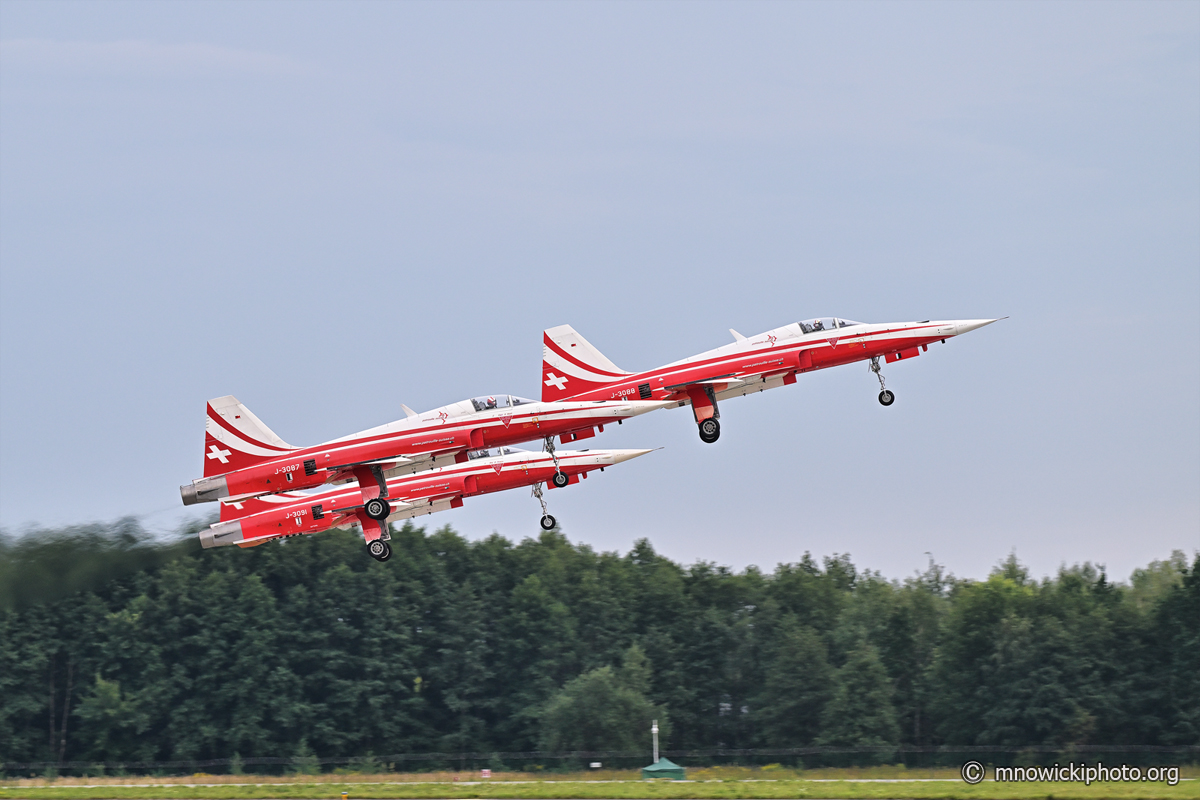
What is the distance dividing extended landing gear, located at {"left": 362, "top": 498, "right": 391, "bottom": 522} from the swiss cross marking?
4895 mm

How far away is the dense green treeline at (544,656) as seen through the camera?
79250 mm

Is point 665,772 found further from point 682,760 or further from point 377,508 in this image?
point 682,760

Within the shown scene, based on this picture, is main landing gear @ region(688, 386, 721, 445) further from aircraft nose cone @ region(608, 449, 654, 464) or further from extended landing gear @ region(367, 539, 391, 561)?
aircraft nose cone @ region(608, 449, 654, 464)

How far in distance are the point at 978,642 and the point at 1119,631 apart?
7366 millimetres

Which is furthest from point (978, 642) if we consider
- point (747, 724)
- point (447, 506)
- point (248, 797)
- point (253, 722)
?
point (248, 797)

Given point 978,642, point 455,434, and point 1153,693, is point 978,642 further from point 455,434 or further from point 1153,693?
point 455,434

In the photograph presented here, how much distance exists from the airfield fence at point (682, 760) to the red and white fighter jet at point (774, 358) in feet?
81.4

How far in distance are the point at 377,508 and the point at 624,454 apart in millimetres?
17208

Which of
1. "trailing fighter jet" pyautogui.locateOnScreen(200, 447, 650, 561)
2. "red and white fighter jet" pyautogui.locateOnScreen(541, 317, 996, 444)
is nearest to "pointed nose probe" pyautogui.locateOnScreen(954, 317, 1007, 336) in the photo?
"red and white fighter jet" pyautogui.locateOnScreen(541, 317, 996, 444)

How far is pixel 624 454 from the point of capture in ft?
209

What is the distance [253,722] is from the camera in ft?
283

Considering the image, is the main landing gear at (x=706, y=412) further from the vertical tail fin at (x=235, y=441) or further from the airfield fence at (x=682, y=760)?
the airfield fence at (x=682, y=760)

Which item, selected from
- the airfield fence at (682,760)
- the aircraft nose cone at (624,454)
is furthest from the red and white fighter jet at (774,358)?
the airfield fence at (682,760)

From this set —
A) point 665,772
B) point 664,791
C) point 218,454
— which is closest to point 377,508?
point 218,454
